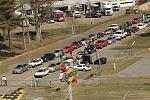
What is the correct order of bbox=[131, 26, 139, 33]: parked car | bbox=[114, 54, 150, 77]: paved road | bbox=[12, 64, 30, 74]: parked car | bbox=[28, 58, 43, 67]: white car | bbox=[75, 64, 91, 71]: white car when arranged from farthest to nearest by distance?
bbox=[131, 26, 139, 33]: parked car
bbox=[28, 58, 43, 67]: white car
bbox=[12, 64, 30, 74]: parked car
bbox=[75, 64, 91, 71]: white car
bbox=[114, 54, 150, 77]: paved road

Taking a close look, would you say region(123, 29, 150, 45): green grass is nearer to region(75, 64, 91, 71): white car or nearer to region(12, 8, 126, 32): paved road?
region(75, 64, 91, 71): white car

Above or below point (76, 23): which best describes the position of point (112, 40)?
below

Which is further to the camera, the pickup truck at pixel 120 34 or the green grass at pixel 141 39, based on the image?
the pickup truck at pixel 120 34

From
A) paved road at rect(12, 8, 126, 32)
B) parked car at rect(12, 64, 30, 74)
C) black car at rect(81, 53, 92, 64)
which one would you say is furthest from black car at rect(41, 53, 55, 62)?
paved road at rect(12, 8, 126, 32)

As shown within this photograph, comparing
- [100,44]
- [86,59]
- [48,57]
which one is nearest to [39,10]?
[100,44]

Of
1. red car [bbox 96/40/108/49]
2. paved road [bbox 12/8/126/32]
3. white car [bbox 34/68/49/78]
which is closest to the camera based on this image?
white car [bbox 34/68/49/78]

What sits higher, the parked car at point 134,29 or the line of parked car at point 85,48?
the parked car at point 134,29

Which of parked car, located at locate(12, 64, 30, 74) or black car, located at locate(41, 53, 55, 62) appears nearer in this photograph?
parked car, located at locate(12, 64, 30, 74)

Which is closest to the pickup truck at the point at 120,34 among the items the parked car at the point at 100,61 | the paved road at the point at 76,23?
the parked car at the point at 100,61

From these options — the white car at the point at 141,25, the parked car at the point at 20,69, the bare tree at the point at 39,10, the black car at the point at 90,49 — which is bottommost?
the parked car at the point at 20,69

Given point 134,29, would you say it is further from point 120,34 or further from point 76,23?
point 76,23

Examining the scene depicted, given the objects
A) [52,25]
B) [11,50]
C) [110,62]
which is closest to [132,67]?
[110,62]

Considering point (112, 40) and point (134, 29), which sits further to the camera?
point (134, 29)

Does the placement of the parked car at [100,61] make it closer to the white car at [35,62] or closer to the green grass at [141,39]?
the white car at [35,62]
